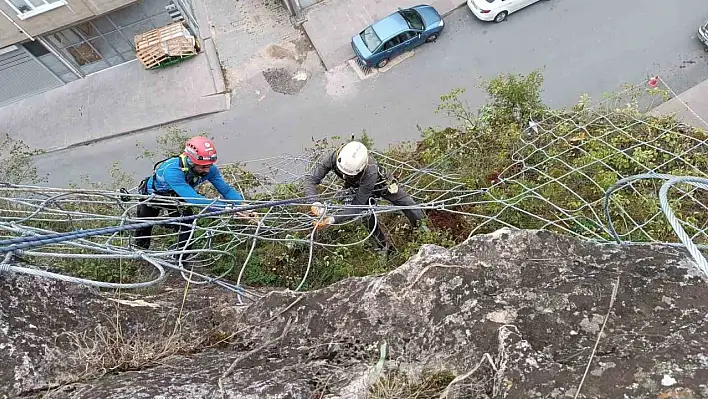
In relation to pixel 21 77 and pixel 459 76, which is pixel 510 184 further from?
pixel 21 77

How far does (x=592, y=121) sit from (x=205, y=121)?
837cm

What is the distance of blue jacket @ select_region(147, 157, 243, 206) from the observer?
5.94m

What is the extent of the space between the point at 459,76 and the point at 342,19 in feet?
10.9

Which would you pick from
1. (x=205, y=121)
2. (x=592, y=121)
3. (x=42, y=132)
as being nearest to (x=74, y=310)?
(x=592, y=121)

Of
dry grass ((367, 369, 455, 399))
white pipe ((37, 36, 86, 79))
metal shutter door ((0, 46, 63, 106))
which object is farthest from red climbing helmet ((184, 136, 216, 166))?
metal shutter door ((0, 46, 63, 106))

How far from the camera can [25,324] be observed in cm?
332

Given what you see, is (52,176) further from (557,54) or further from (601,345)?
(601,345)

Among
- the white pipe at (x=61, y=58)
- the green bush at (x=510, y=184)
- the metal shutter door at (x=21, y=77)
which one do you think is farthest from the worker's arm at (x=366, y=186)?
the metal shutter door at (x=21, y=77)

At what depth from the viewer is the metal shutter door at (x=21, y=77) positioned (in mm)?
12334

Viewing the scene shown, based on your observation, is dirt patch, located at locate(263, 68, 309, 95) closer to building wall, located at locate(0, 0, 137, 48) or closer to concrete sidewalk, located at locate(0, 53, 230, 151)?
concrete sidewalk, located at locate(0, 53, 230, 151)

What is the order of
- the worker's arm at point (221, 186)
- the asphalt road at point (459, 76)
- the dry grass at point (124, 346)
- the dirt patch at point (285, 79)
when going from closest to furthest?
the dry grass at point (124, 346)
the worker's arm at point (221, 186)
the asphalt road at point (459, 76)
the dirt patch at point (285, 79)

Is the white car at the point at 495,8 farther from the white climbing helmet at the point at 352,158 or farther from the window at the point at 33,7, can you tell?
the window at the point at 33,7

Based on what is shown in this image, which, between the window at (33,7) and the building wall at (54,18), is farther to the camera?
the building wall at (54,18)

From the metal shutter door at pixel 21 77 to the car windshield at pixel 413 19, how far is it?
8.57 meters
